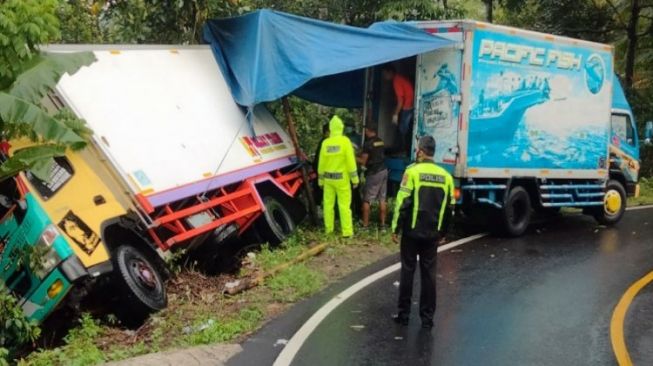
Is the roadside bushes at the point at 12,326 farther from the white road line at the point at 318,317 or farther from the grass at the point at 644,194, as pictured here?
the grass at the point at 644,194

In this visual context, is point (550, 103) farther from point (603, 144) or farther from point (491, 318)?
point (491, 318)

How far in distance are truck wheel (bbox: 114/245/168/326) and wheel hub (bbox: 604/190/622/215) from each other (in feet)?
28.9

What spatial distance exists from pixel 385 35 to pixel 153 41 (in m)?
4.41

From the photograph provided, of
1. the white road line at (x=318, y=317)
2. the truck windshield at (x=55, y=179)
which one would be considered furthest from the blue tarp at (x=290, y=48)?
the truck windshield at (x=55, y=179)

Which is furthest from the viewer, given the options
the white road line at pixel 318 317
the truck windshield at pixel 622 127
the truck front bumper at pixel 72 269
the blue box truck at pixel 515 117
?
the truck windshield at pixel 622 127

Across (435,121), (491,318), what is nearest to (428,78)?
(435,121)

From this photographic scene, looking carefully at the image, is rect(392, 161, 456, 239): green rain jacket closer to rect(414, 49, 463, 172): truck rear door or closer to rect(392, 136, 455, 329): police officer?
rect(392, 136, 455, 329): police officer

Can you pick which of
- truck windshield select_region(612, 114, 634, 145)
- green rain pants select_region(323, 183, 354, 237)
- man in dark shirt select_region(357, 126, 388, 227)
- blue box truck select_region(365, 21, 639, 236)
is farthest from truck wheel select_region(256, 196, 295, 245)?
truck windshield select_region(612, 114, 634, 145)

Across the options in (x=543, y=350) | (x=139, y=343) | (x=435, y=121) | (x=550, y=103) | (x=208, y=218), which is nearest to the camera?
(x=543, y=350)

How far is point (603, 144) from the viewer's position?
12.9m

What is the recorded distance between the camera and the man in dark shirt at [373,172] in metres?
11.4

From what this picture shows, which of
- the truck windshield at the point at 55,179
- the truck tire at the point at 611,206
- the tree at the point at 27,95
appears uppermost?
the tree at the point at 27,95

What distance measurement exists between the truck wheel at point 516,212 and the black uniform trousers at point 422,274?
4.75 meters

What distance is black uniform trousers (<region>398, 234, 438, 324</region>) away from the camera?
6.90 m
